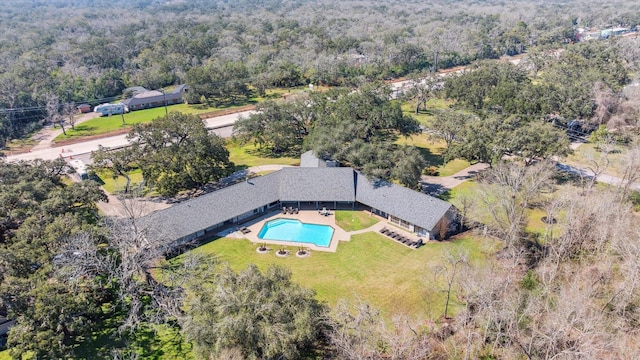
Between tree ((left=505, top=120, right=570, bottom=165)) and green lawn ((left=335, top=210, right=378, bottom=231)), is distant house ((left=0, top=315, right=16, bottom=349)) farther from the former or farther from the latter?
tree ((left=505, top=120, right=570, bottom=165))

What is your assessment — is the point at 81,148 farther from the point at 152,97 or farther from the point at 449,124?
the point at 449,124

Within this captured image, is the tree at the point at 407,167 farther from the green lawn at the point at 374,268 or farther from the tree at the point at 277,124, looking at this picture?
the tree at the point at 277,124

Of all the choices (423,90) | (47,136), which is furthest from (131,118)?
(423,90)

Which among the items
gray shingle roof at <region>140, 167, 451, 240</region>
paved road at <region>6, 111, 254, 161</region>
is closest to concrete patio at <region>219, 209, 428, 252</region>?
gray shingle roof at <region>140, 167, 451, 240</region>

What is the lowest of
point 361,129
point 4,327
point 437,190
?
point 437,190

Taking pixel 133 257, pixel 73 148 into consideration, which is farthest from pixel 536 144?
pixel 73 148
